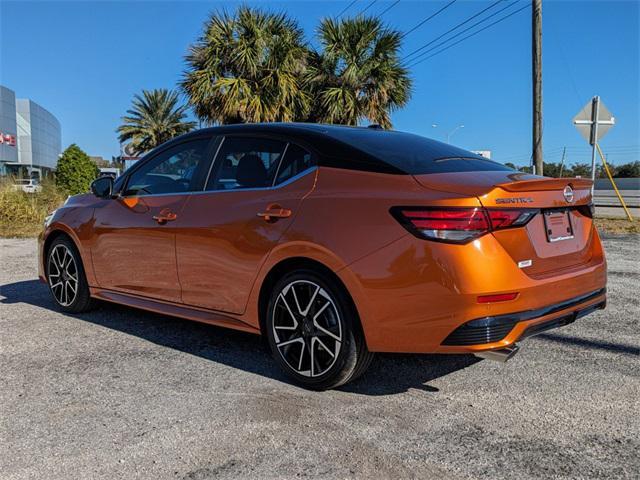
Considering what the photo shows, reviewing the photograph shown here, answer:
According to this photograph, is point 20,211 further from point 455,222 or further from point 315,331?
point 455,222

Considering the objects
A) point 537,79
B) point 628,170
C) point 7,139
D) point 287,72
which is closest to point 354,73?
point 287,72

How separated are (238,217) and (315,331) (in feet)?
2.97

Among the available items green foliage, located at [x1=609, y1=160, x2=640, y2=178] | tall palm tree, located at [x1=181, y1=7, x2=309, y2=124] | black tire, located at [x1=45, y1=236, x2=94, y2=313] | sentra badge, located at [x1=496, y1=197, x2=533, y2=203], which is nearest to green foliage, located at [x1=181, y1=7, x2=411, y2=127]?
tall palm tree, located at [x1=181, y1=7, x2=309, y2=124]

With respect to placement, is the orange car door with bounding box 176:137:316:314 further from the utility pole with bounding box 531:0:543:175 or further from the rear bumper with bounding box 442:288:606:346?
the utility pole with bounding box 531:0:543:175

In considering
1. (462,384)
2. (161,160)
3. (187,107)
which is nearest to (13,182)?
(187,107)

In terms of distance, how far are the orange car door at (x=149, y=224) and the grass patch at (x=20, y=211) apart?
365 inches

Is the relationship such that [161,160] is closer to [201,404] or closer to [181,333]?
[181,333]

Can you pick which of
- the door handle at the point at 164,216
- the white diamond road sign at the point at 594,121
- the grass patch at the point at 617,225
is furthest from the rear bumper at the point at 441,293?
the white diamond road sign at the point at 594,121

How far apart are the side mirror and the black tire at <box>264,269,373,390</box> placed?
85.4 inches

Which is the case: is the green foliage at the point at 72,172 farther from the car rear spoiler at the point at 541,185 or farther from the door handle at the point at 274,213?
the car rear spoiler at the point at 541,185

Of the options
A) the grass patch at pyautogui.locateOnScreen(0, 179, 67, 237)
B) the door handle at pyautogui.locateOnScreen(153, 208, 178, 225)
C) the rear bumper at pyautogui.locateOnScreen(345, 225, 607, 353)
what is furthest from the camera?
the grass patch at pyautogui.locateOnScreen(0, 179, 67, 237)

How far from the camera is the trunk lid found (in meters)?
2.74

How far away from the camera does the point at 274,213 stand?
3303 mm

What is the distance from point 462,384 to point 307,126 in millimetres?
1931
